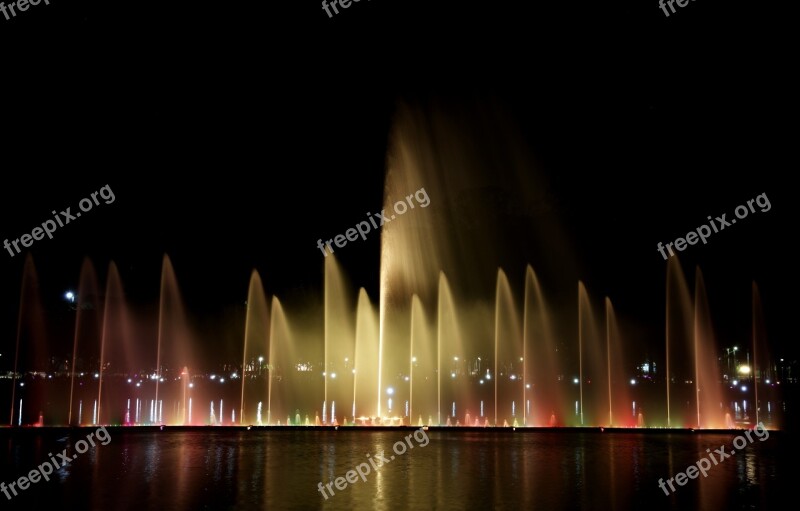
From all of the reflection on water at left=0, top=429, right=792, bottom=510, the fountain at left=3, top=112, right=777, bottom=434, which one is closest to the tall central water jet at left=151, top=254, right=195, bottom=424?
the fountain at left=3, top=112, right=777, bottom=434

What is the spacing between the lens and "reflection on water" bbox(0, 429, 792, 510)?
35.0ft

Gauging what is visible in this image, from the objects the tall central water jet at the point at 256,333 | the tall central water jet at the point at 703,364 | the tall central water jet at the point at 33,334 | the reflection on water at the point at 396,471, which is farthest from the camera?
the tall central water jet at the point at 33,334

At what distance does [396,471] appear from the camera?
13.3 meters

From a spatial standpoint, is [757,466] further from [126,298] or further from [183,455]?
[126,298]

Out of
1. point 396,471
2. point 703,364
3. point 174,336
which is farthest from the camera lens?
point 174,336

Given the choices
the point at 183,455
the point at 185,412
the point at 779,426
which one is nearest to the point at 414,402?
the point at 185,412

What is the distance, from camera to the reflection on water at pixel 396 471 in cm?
1066

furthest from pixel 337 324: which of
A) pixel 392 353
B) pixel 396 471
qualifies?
pixel 396 471

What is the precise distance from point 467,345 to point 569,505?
5070 cm

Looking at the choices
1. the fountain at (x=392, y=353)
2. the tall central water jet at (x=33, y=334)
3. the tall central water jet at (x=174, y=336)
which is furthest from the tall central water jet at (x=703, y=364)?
the tall central water jet at (x=33, y=334)

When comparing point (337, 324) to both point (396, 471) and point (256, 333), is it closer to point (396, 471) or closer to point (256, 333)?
point (256, 333)

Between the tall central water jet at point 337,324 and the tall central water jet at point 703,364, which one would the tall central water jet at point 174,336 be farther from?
the tall central water jet at point 703,364

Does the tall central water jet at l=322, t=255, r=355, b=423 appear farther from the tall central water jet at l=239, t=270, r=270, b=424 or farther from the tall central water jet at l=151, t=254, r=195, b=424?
the tall central water jet at l=151, t=254, r=195, b=424

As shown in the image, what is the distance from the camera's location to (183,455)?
1516 cm
